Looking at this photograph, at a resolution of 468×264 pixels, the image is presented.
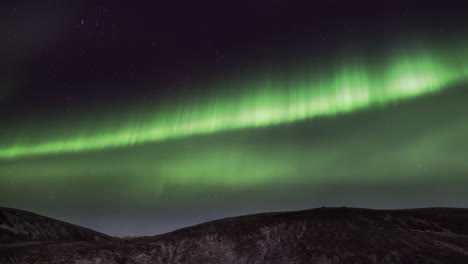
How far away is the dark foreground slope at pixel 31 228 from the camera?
14075cm

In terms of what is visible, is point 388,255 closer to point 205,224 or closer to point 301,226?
point 301,226

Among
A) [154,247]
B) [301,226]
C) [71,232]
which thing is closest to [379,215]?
[301,226]

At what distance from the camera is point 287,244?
3012 inches

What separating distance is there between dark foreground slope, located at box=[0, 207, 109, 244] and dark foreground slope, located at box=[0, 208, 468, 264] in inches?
2840

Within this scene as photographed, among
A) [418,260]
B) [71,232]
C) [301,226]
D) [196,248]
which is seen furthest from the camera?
[71,232]

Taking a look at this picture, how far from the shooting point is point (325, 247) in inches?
2837

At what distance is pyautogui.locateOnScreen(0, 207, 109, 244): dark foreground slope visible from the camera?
140750 millimetres

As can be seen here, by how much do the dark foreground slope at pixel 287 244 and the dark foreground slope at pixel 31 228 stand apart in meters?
72.1

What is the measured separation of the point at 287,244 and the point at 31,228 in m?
110

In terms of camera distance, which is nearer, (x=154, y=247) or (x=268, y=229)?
(x=154, y=247)

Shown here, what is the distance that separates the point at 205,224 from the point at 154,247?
644 inches

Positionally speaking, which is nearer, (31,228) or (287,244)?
(287,244)

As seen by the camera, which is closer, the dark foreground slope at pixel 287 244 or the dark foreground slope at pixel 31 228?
the dark foreground slope at pixel 287 244

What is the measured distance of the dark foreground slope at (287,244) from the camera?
68562 millimetres
